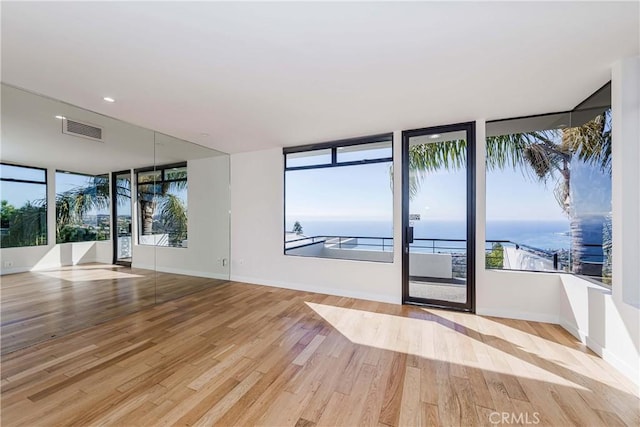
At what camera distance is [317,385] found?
205 centimetres

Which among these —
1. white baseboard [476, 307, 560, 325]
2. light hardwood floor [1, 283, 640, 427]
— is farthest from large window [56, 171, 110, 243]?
white baseboard [476, 307, 560, 325]

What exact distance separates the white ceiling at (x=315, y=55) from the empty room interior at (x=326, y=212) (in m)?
0.02

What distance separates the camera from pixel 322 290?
4504 mm

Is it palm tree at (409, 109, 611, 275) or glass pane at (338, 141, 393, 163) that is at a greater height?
glass pane at (338, 141, 393, 163)

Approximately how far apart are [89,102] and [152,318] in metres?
2.69

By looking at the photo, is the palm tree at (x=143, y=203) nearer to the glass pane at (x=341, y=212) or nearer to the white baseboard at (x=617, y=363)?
the glass pane at (x=341, y=212)

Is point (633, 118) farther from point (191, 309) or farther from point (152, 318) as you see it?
point (152, 318)

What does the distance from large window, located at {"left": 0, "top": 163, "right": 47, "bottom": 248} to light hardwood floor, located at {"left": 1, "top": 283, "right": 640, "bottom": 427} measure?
1.22 m

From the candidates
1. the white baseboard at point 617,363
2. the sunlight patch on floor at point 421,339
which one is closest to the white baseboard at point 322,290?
the sunlight patch on floor at point 421,339

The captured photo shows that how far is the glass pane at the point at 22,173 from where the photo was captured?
2.77m

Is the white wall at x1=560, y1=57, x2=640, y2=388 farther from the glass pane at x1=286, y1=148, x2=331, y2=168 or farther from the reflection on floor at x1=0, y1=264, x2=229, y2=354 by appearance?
the reflection on floor at x1=0, y1=264, x2=229, y2=354

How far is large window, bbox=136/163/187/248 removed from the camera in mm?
4258

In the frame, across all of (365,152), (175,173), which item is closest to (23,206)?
(175,173)

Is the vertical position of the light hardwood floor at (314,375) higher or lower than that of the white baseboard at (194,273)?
lower
